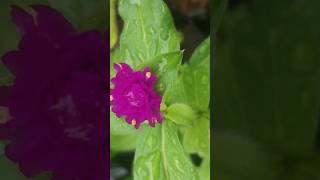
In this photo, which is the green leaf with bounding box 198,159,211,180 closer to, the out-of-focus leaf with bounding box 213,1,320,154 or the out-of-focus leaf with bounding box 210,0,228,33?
the out-of-focus leaf with bounding box 213,1,320,154

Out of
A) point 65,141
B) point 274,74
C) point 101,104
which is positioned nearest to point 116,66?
point 101,104

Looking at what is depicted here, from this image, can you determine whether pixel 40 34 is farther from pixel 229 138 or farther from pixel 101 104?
pixel 229 138

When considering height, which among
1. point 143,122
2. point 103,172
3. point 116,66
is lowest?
point 103,172

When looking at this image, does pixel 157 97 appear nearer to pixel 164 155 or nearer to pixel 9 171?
pixel 164 155

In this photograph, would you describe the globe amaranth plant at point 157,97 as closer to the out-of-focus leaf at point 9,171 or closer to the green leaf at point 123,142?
the green leaf at point 123,142

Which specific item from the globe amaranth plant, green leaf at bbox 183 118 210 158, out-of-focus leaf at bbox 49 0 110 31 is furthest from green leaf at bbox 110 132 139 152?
out-of-focus leaf at bbox 49 0 110 31

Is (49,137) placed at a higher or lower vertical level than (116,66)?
lower

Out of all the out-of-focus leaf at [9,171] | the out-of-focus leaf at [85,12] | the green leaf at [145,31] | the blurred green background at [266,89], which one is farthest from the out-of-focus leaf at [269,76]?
the out-of-focus leaf at [9,171]
